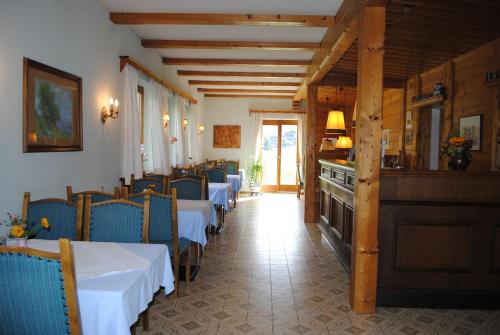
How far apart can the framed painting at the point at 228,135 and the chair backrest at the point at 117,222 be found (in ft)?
30.6

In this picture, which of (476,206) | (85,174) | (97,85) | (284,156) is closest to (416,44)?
(476,206)

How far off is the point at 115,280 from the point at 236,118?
10.5 meters

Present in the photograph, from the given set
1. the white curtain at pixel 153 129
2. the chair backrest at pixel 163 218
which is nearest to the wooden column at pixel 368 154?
the chair backrest at pixel 163 218

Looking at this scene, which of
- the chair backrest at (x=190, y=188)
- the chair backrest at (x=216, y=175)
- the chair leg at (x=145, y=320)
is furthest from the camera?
the chair backrest at (x=216, y=175)

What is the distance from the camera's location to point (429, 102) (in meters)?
6.25

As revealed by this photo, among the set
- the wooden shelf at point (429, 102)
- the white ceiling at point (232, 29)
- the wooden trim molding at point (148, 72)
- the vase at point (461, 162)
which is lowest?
the vase at point (461, 162)

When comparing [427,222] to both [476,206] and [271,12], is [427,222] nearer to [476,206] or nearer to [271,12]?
[476,206]

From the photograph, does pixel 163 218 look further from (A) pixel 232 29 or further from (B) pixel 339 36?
(A) pixel 232 29

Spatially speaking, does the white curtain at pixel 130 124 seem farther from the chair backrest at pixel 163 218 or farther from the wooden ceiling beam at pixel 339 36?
the wooden ceiling beam at pixel 339 36

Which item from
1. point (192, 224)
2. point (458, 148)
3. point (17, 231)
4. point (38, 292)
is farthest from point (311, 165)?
point (38, 292)

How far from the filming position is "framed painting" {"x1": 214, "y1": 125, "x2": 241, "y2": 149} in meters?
12.1

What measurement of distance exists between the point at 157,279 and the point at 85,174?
244 centimetres

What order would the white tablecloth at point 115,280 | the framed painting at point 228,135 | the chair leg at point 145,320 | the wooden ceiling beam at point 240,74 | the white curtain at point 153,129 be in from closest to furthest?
1. the white tablecloth at point 115,280
2. the chair leg at point 145,320
3. the white curtain at point 153,129
4. the wooden ceiling beam at point 240,74
5. the framed painting at point 228,135

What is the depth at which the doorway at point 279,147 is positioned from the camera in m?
12.3
